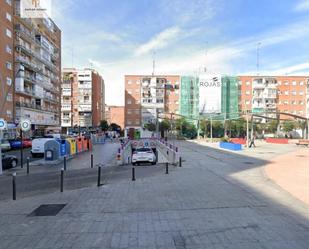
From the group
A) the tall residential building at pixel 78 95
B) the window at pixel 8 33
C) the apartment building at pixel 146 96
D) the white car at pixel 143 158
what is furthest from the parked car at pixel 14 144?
the apartment building at pixel 146 96

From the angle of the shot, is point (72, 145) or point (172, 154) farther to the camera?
point (72, 145)

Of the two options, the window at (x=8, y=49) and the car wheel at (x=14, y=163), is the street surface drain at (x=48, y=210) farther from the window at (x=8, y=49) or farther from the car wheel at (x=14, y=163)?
the window at (x=8, y=49)

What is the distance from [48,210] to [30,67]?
56.4 m

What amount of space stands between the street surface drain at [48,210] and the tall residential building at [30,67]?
39.2 meters

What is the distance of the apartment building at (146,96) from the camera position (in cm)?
9881

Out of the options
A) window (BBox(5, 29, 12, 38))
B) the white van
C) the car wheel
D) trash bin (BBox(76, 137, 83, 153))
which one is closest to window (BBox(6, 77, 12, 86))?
window (BBox(5, 29, 12, 38))

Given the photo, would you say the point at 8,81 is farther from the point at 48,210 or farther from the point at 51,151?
the point at 48,210

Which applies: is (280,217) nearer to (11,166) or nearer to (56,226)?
(56,226)

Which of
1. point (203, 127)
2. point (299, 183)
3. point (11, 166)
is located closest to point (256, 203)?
point (299, 183)

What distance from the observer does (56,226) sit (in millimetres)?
7145

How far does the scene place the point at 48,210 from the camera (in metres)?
8.67

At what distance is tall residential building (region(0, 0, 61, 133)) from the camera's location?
51625mm

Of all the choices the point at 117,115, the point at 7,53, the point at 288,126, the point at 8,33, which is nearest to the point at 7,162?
the point at 7,53

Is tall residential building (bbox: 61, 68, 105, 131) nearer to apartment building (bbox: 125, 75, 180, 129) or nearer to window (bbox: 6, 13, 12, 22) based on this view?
apartment building (bbox: 125, 75, 180, 129)
